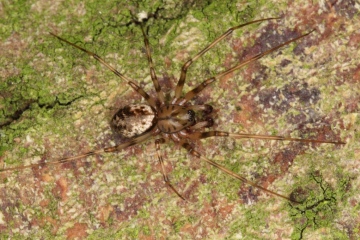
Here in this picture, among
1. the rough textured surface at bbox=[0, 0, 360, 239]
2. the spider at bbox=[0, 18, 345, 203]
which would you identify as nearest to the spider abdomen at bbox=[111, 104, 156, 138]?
the spider at bbox=[0, 18, 345, 203]

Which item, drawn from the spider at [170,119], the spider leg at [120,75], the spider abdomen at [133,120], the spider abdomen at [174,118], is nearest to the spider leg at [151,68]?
the spider at [170,119]

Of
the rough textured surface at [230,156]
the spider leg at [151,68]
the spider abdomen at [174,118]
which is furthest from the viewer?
the spider abdomen at [174,118]

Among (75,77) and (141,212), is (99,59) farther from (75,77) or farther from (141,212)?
(141,212)

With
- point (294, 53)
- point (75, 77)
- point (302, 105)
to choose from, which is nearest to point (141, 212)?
point (75, 77)

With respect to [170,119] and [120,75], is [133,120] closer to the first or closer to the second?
[120,75]

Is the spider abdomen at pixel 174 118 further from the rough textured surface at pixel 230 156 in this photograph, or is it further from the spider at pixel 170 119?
the rough textured surface at pixel 230 156

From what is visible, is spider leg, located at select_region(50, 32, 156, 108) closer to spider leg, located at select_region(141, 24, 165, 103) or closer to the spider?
the spider

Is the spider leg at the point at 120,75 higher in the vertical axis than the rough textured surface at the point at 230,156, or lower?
higher

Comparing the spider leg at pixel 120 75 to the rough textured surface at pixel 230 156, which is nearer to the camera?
the rough textured surface at pixel 230 156

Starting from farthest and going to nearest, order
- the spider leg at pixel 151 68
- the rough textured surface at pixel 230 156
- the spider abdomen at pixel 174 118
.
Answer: the spider abdomen at pixel 174 118, the spider leg at pixel 151 68, the rough textured surface at pixel 230 156

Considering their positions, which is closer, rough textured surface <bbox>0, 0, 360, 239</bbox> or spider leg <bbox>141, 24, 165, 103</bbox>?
rough textured surface <bbox>0, 0, 360, 239</bbox>
